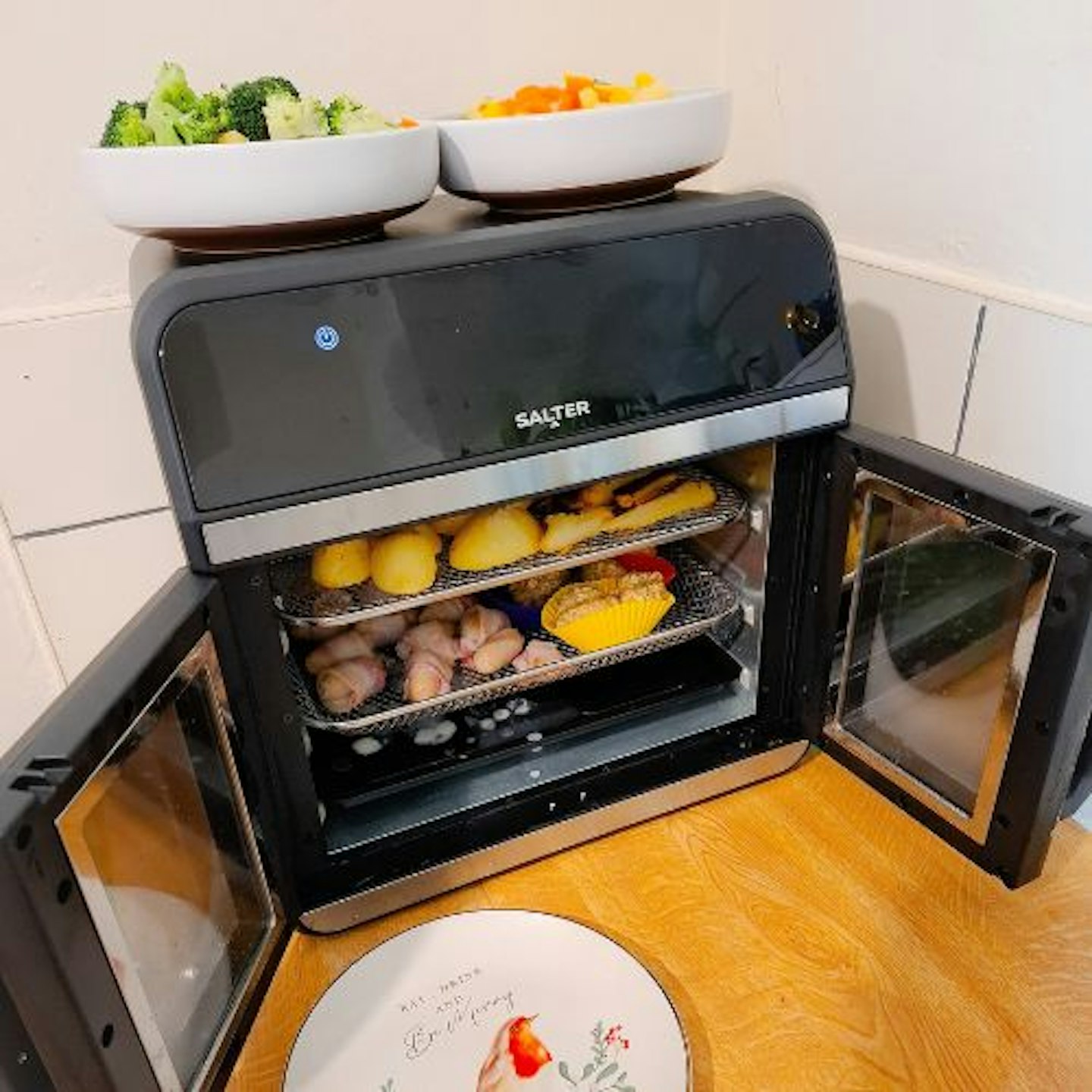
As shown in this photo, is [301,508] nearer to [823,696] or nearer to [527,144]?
[527,144]

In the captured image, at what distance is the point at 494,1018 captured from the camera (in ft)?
1.99

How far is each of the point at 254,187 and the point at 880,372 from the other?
22.8 inches

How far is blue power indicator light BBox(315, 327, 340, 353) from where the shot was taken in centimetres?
52

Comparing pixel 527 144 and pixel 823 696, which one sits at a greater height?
pixel 527 144

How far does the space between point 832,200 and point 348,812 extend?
26.8 inches

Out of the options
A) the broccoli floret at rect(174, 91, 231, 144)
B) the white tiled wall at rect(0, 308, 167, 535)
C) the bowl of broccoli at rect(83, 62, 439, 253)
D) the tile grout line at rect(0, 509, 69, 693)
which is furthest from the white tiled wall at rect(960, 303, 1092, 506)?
the tile grout line at rect(0, 509, 69, 693)

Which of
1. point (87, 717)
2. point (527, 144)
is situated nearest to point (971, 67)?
point (527, 144)

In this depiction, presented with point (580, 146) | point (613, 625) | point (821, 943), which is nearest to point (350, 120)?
point (580, 146)

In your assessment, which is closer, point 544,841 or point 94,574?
point 544,841

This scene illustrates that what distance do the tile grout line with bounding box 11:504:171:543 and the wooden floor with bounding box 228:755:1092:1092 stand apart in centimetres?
45

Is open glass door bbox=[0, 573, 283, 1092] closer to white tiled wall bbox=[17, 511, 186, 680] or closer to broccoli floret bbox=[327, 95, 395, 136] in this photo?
broccoli floret bbox=[327, 95, 395, 136]

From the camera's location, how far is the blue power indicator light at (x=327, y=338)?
521 mm

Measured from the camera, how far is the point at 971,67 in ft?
2.31

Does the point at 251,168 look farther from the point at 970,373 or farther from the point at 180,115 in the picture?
the point at 970,373
